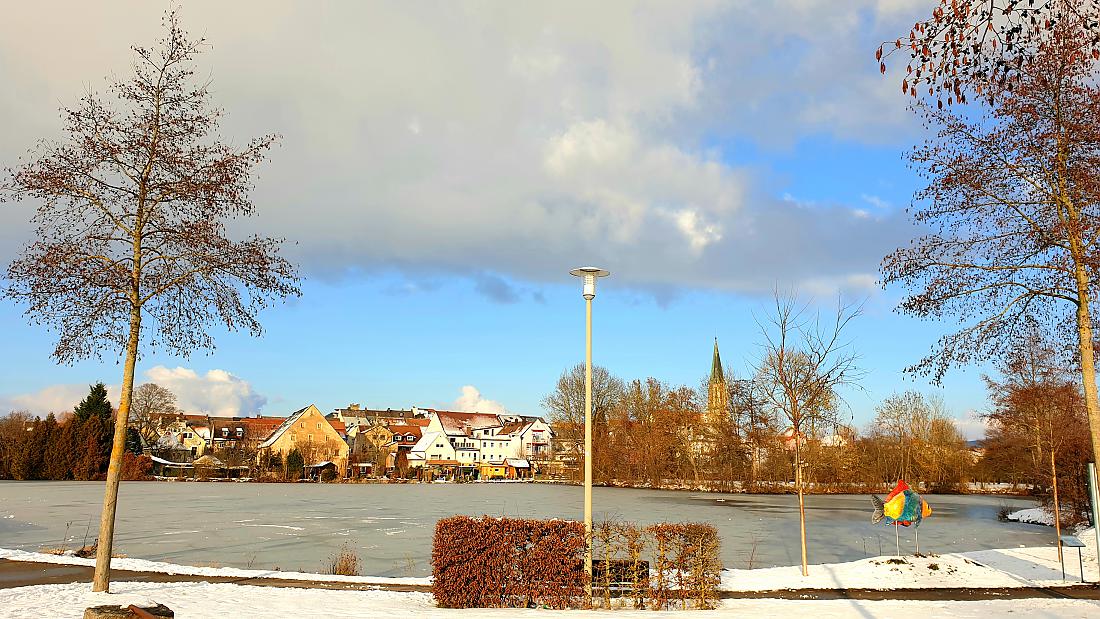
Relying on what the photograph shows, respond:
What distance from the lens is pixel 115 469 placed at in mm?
12242

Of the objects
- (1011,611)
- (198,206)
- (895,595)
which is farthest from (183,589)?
(1011,611)

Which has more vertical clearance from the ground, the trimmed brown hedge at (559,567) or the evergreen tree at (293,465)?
the trimmed brown hedge at (559,567)

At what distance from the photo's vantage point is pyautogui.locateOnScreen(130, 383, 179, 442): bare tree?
100m

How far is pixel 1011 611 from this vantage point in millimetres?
12422

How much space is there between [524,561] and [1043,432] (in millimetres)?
17343

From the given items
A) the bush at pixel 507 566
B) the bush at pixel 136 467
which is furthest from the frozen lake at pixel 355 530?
the bush at pixel 136 467

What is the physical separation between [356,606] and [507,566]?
2.57m

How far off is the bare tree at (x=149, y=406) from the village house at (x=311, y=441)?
14866 millimetres

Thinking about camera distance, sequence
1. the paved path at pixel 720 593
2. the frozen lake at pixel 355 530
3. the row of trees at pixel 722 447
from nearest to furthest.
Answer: the paved path at pixel 720 593 → the frozen lake at pixel 355 530 → the row of trees at pixel 722 447

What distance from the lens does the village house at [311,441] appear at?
11356 cm

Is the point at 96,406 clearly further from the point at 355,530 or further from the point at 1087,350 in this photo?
Result: the point at 1087,350

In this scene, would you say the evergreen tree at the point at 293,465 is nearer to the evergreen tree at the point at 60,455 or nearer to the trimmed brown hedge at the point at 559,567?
Answer: the evergreen tree at the point at 60,455

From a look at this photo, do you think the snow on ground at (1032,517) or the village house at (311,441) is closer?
the snow on ground at (1032,517)

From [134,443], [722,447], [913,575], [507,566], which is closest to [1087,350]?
[913,575]
